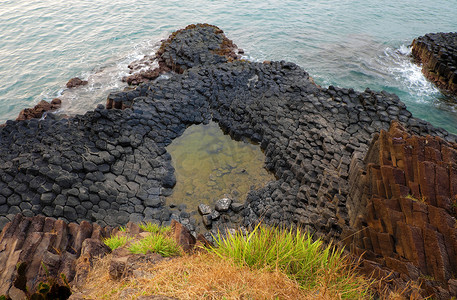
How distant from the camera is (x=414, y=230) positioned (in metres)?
5.94

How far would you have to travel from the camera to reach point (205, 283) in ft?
12.7

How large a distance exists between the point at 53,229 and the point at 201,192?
508cm

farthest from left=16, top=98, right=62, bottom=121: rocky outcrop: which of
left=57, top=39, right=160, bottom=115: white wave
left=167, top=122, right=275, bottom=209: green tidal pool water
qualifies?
left=167, top=122, right=275, bottom=209: green tidal pool water

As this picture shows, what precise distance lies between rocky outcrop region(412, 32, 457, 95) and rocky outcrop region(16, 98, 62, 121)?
2490cm

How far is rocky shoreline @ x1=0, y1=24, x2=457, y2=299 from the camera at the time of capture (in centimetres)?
876

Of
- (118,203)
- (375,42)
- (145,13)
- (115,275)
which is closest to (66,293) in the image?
(115,275)

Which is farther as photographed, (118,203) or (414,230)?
(118,203)

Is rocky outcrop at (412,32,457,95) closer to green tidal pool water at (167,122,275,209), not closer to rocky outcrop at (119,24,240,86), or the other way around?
rocky outcrop at (119,24,240,86)

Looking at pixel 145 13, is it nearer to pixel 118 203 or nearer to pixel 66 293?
pixel 118 203

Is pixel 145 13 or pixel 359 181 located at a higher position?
pixel 145 13

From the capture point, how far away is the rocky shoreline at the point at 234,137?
8758mm

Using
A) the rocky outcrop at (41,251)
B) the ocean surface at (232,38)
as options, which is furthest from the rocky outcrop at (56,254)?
the ocean surface at (232,38)

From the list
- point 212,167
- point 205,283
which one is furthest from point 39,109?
point 205,283

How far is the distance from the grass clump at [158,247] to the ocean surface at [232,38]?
13000mm
